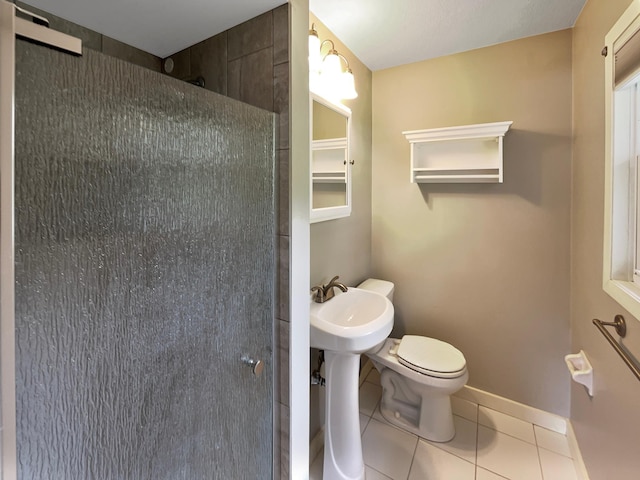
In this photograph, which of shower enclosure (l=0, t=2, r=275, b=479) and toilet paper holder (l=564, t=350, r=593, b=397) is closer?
shower enclosure (l=0, t=2, r=275, b=479)

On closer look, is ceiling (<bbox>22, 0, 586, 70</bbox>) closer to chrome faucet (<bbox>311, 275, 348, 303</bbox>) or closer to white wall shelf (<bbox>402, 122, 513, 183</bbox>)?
white wall shelf (<bbox>402, 122, 513, 183</bbox>)

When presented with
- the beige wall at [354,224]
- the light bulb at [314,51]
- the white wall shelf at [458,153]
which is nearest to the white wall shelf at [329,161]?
the beige wall at [354,224]

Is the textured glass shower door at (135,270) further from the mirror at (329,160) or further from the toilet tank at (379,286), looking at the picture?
the toilet tank at (379,286)

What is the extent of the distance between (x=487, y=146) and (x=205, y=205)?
1.78 metres

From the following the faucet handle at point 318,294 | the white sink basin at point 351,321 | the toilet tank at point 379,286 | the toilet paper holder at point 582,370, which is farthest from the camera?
the toilet tank at point 379,286

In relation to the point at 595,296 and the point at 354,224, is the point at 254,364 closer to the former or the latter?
the point at 354,224

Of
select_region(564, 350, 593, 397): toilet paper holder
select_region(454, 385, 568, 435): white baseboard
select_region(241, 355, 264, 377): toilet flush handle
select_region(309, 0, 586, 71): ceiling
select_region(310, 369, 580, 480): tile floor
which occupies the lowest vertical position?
select_region(310, 369, 580, 480): tile floor

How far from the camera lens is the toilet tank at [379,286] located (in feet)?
6.62

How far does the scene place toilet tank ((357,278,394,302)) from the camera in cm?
202

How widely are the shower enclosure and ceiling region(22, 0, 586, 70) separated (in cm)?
43

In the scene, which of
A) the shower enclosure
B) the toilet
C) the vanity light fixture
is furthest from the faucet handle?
the vanity light fixture

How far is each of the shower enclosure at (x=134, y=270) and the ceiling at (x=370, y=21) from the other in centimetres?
43

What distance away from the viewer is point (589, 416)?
4.81ft

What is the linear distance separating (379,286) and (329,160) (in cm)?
94
